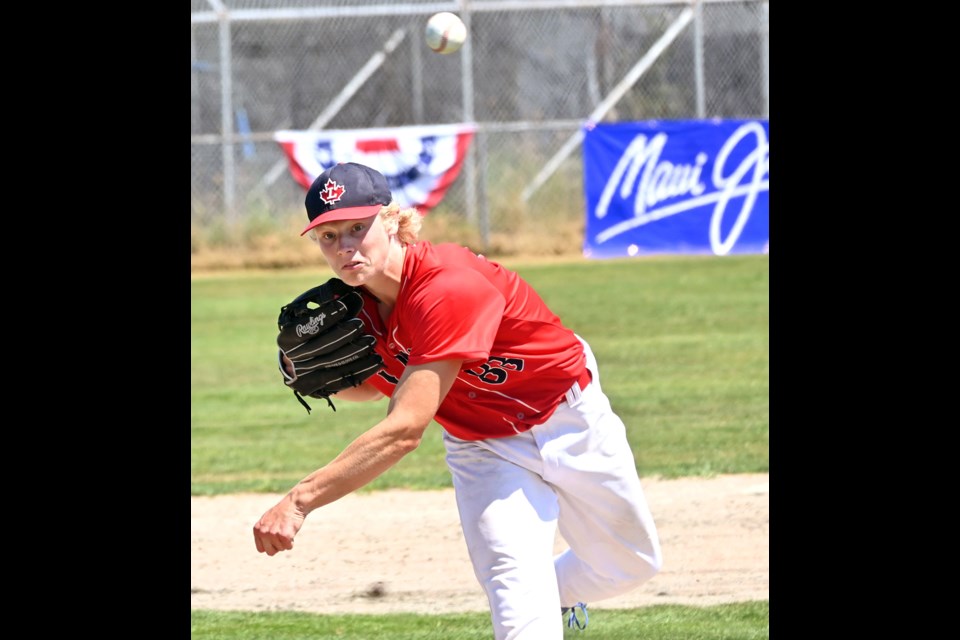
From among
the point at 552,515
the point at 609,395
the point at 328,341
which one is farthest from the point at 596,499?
the point at 609,395

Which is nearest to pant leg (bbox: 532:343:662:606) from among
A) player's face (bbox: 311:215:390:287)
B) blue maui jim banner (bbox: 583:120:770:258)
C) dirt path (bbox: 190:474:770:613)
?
player's face (bbox: 311:215:390:287)

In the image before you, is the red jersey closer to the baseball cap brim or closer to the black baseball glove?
the black baseball glove

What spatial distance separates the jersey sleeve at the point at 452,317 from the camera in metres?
3.98

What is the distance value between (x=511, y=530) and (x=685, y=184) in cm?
1304

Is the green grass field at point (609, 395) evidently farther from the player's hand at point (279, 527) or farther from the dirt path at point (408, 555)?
the player's hand at point (279, 527)

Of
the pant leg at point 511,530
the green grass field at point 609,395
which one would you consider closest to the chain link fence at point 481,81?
the green grass field at point 609,395

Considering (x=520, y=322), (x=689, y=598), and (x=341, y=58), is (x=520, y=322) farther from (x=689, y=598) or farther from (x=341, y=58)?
(x=341, y=58)

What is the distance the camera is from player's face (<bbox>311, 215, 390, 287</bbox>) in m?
4.10

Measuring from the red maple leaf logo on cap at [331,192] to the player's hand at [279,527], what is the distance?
0.97m

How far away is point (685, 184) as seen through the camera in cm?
1670

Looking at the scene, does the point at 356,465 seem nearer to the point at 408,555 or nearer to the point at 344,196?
the point at 344,196

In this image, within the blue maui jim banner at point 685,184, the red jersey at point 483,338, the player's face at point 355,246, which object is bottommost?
the red jersey at point 483,338

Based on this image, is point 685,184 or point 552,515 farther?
point 685,184
